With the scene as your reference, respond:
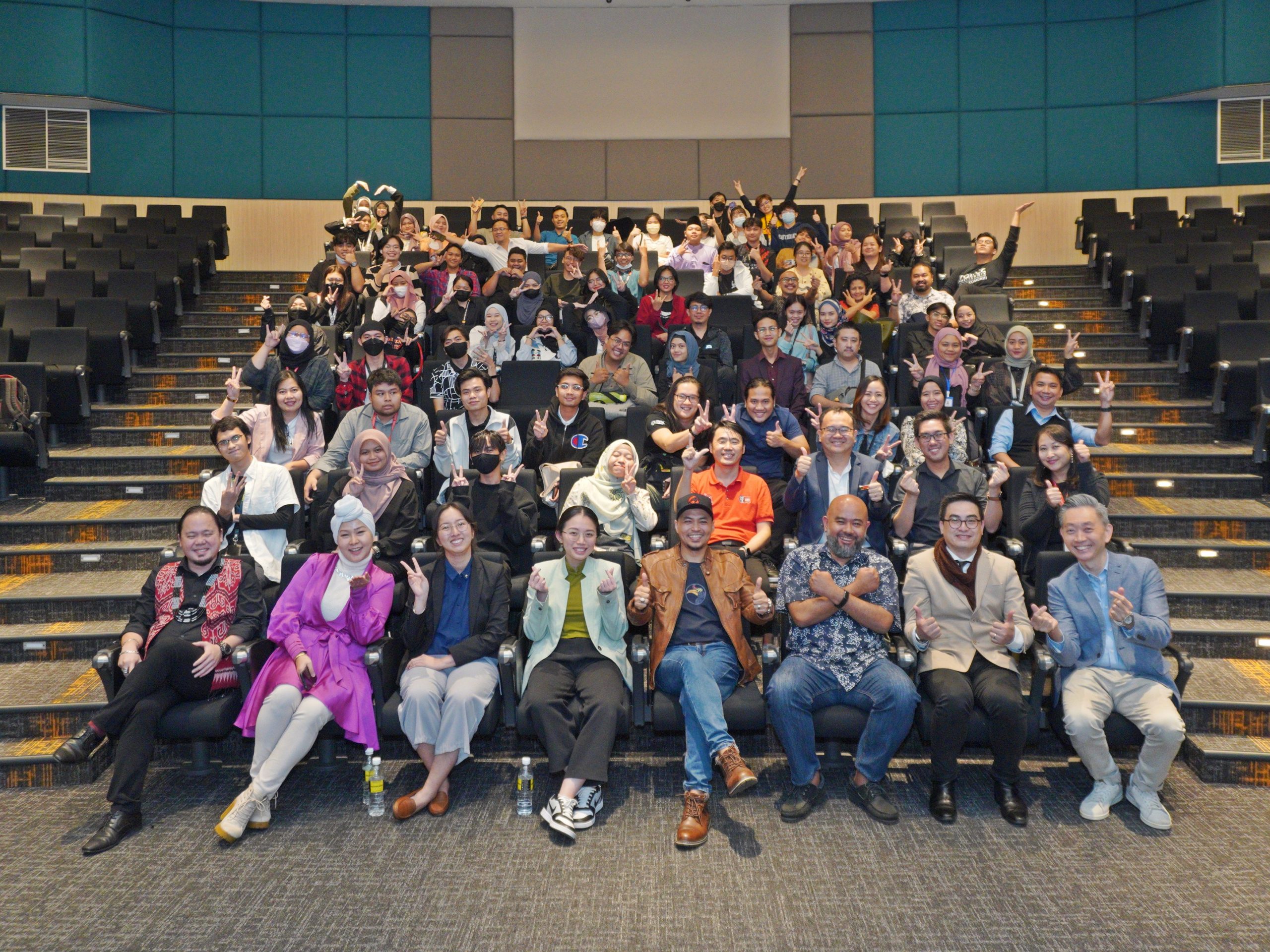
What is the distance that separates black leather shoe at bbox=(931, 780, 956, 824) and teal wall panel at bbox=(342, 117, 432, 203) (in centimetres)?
867

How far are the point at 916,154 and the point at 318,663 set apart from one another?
28.5 feet

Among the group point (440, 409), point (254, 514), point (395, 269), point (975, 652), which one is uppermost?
point (395, 269)

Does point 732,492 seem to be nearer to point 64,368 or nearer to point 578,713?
point 578,713

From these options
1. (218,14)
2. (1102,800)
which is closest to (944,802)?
(1102,800)

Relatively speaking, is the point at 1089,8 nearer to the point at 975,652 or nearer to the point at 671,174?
the point at 671,174

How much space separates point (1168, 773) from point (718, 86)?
28.0ft

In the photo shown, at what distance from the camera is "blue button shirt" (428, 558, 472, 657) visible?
4.04m

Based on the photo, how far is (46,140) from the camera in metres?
10.2

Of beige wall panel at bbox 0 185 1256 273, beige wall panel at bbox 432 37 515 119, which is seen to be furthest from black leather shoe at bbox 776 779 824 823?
beige wall panel at bbox 432 37 515 119

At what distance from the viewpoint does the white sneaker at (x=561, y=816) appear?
3547 mm

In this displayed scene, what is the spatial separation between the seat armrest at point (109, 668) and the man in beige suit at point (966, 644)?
2.90 meters

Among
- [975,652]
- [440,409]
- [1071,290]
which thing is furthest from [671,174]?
[975,652]

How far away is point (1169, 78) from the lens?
9.86 metres

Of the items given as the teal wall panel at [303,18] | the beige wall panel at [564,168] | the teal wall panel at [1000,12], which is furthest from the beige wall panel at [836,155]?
the teal wall panel at [303,18]
